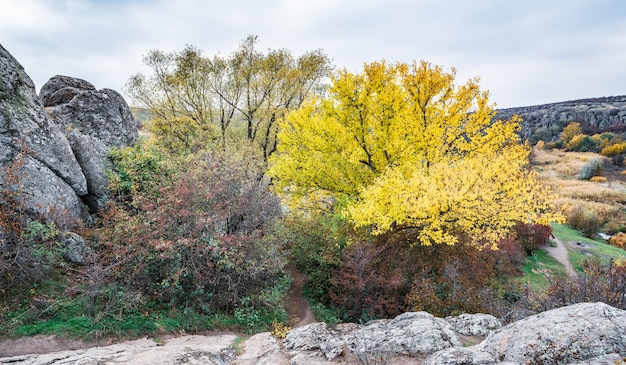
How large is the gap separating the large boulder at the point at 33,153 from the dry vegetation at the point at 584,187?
29239 mm

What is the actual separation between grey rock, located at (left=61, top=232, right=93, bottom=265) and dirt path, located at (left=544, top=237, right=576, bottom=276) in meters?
24.2

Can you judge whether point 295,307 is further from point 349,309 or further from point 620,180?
point 620,180

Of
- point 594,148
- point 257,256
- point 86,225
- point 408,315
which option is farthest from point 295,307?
point 594,148

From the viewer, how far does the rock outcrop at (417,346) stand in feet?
13.9

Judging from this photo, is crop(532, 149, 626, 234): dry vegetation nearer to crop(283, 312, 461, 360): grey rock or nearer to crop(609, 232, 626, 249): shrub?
crop(609, 232, 626, 249): shrub

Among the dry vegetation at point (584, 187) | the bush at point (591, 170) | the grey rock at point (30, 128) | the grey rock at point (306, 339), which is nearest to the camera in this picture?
the grey rock at point (306, 339)

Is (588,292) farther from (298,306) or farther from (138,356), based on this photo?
(138,356)

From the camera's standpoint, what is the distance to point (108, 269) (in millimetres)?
8219

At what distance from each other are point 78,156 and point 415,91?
1361 cm

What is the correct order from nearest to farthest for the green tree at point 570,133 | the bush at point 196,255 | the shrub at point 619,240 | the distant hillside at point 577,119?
the bush at point 196,255 < the shrub at point 619,240 < the green tree at point 570,133 < the distant hillside at point 577,119

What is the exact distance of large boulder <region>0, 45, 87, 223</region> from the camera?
9.39m

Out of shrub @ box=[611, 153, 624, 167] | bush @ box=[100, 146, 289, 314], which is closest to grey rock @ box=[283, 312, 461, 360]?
bush @ box=[100, 146, 289, 314]

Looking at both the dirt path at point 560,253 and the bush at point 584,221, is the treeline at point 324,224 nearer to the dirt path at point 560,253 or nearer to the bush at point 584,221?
the dirt path at point 560,253

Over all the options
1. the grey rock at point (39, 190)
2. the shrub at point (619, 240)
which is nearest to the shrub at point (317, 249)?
the grey rock at point (39, 190)
